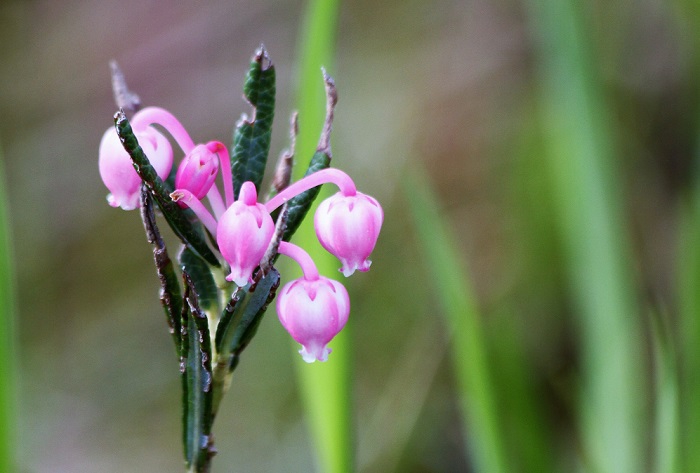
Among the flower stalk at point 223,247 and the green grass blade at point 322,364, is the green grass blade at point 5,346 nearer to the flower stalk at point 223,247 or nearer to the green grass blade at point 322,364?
the flower stalk at point 223,247

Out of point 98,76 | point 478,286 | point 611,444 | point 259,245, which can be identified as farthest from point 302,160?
point 98,76

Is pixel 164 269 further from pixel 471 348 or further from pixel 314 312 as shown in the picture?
pixel 471 348

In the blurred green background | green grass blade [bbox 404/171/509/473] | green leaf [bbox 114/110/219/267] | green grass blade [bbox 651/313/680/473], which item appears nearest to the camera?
green leaf [bbox 114/110/219/267]

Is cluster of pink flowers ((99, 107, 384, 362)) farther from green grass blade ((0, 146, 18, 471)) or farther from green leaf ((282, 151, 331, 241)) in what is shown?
green grass blade ((0, 146, 18, 471))

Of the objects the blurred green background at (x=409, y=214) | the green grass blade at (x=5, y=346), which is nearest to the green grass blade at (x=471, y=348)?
the blurred green background at (x=409, y=214)

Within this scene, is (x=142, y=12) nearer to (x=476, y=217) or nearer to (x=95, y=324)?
(x=95, y=324)

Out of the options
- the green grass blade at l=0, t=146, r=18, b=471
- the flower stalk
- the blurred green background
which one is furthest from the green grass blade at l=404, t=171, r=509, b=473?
the green grass blade at l=0, t=146, r=18, b=471
